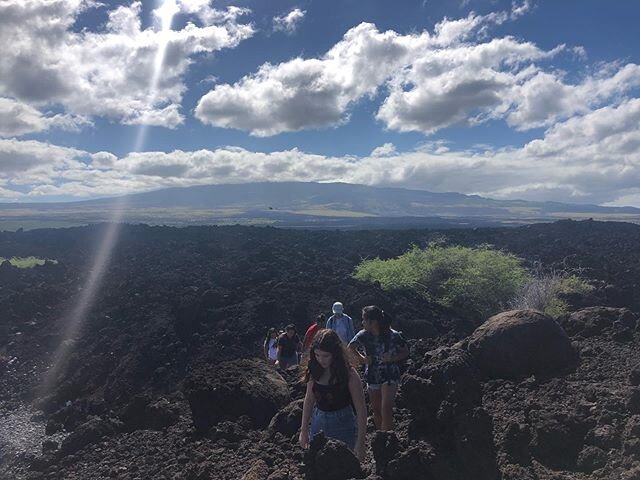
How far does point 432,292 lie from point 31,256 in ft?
89.1

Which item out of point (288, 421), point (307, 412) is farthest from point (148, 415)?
point (307, 412)

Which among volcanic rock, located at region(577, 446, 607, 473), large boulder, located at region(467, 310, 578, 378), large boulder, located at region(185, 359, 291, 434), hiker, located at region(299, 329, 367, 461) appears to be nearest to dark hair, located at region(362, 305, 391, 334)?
hiker, located at region(299, 329, 367, 461)

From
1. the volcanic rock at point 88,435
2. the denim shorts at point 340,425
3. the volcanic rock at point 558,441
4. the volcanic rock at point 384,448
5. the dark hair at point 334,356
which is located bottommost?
the volcanic rock at point 88,435

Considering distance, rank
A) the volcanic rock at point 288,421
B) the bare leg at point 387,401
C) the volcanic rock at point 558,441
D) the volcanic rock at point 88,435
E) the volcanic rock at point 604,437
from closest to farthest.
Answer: the volcanic rock at point 604,437, the volcanic rock at point 558,441, the bare leg at point 387,401, the volcanic rock at point 288,421, the volcanic rock at point 88,435

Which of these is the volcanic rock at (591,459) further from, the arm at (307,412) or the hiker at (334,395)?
the arm at (307,412)

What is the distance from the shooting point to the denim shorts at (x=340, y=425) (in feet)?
14.7

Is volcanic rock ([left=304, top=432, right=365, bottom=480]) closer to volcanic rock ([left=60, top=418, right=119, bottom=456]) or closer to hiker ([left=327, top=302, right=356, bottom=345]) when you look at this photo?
hiker ([left=327, top=302, right=356, bottom=345])

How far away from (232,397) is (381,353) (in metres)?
3.13

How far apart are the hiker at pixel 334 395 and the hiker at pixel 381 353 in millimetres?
1172

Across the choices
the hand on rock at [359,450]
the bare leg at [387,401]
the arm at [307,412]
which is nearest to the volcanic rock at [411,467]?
the hand on rock at [359,450]

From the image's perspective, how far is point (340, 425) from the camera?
4496 mm

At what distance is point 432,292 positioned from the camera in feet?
55.6

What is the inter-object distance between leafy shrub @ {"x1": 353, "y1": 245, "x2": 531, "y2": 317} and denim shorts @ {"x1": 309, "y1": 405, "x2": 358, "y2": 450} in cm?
1141

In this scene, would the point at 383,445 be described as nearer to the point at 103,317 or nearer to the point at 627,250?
the point at 103,317
